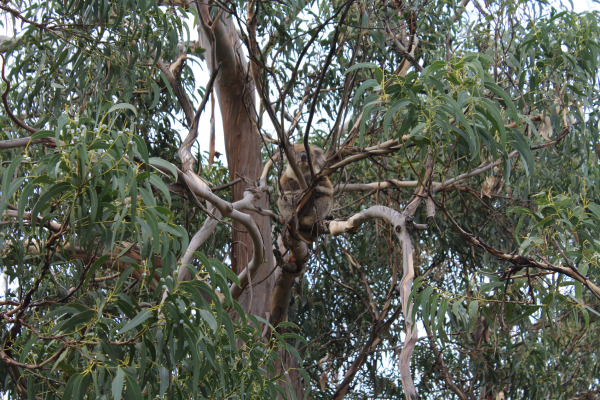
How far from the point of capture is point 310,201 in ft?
11.3

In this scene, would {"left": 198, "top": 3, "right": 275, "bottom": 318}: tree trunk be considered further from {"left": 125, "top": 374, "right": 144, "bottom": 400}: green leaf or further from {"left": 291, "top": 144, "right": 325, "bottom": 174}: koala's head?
{"left": 125, "top": 374, "right": 144, "bottom": 400}: green leaf

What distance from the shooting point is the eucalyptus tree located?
178cm

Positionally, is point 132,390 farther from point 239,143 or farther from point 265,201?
point 239,143

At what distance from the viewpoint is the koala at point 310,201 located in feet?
11.6

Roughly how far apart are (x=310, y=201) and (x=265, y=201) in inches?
38.8

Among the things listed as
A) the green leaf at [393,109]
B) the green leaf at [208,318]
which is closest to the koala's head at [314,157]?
the green leaf at [393,109]

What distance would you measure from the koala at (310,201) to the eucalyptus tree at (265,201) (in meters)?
0.15

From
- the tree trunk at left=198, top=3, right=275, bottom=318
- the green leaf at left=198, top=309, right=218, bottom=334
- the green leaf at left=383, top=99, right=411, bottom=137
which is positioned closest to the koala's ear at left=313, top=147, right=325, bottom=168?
the tree trunk at left=198, top=3, right=275, bottom=318

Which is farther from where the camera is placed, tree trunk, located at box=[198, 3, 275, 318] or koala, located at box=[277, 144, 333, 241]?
tree trunk, located at box=[198, 3, 275, 318]

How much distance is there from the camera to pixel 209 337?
2145 mm

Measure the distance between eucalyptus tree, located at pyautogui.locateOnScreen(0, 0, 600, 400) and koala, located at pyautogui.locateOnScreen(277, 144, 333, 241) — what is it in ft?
0.48

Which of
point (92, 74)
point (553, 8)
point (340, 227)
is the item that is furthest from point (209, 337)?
point (553, 8)

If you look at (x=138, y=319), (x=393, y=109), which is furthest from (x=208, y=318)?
(x=393, y=109)

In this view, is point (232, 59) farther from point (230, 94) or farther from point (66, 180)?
point (66, 180)
